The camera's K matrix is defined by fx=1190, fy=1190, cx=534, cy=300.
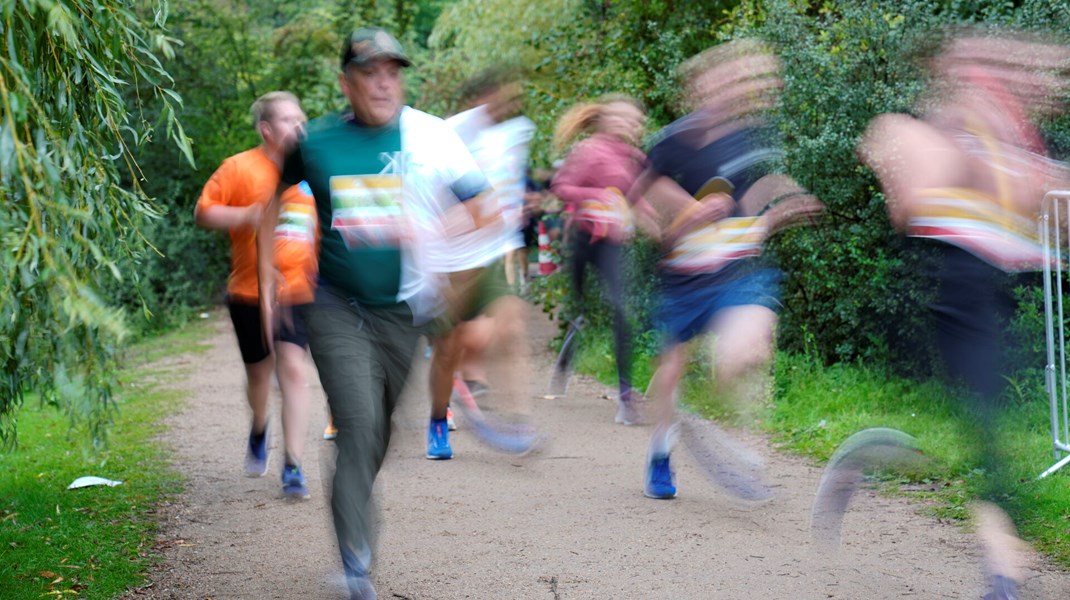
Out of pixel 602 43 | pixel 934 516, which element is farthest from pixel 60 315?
pixel 602 43

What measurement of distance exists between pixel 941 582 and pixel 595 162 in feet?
13.7

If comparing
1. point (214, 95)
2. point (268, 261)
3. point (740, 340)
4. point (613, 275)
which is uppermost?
point (214, 95)

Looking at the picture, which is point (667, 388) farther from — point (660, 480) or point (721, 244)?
point (721, 244)

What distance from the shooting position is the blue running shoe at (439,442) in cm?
723

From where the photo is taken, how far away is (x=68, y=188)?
12.2 feet

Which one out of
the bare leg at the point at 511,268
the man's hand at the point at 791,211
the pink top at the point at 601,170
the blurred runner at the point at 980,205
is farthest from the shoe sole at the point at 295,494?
the bare leg at the point at 511,268

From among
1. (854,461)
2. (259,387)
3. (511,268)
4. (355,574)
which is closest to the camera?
(355,574)

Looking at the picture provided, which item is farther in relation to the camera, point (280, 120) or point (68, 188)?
point (280, 120)

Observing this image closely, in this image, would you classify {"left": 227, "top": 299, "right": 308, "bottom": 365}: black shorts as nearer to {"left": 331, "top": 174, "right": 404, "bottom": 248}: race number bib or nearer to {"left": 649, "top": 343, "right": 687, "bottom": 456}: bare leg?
{"left": 649, "top": 343, "right": 687, "bottom": 456}: bare leg

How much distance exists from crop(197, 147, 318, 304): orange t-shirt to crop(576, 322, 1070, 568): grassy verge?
3218 mm

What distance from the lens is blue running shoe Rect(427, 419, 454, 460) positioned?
7.23 m

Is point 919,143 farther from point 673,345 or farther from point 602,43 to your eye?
point 602,43

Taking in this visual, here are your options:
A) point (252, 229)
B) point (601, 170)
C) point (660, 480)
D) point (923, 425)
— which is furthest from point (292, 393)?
point (923, 425)

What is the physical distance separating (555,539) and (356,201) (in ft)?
6.67
